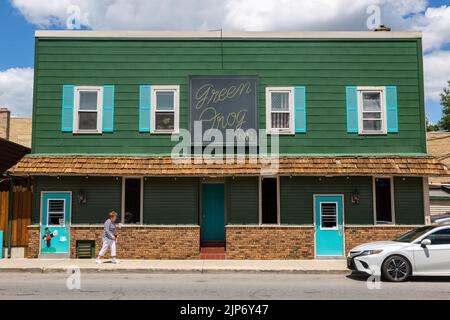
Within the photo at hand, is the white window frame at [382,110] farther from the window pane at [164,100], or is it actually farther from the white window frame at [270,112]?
the window pane at [164,100]

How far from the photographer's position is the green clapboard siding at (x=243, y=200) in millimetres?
16812

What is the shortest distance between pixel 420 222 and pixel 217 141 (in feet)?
24.6

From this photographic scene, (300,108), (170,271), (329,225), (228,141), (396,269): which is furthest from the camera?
(300,108)

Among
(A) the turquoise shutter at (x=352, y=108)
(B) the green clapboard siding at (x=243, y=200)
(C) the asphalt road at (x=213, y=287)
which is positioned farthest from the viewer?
(A) the turquoise shutter at (x=352, y=108)

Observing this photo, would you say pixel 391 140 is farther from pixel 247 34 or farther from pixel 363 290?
pixel 363 290

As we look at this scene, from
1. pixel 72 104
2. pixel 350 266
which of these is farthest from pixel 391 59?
pixel 72 104

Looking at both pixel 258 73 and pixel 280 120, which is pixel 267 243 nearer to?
pixel 280 120

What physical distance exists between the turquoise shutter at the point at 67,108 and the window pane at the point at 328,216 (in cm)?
917

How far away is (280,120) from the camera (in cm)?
1742

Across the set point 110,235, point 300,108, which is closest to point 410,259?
point 300,108

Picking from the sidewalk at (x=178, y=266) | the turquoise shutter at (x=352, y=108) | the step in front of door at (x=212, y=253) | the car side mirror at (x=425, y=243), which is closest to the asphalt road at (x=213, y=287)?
the sidewalk at (x=178, y=266)

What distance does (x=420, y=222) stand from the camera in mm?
16891

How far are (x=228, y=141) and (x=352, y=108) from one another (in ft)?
14.9

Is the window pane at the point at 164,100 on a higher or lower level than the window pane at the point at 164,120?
higher
